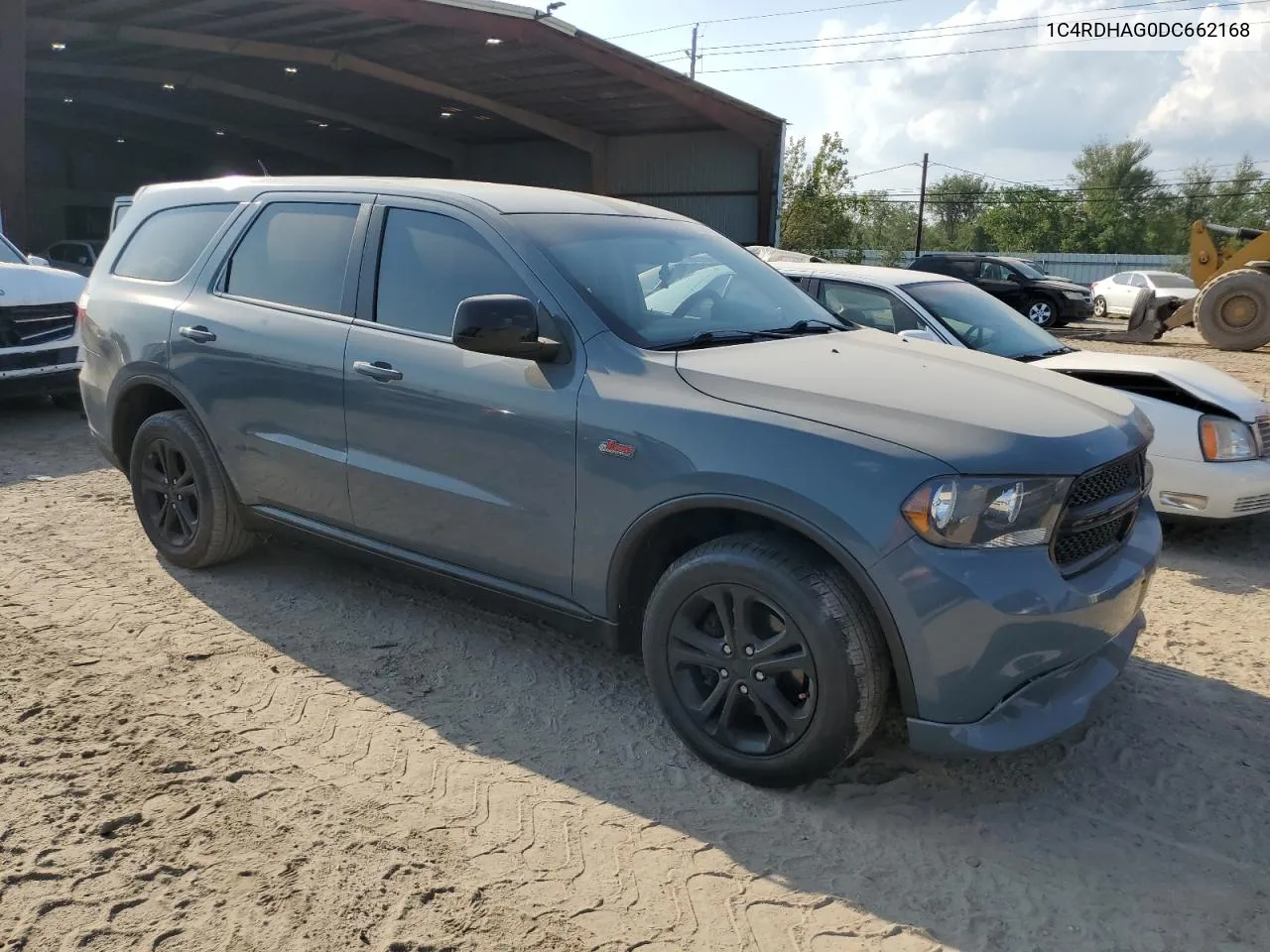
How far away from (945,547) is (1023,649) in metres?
0.37

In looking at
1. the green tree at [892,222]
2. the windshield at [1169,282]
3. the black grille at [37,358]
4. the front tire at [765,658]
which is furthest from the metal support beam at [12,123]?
the green tree at [892,222]

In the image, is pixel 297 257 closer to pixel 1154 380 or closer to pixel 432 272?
pixel 432 272

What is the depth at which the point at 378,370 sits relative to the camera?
12.7 feet

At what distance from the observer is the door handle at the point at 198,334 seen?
4.48m

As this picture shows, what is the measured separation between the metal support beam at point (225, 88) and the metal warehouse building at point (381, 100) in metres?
0.05

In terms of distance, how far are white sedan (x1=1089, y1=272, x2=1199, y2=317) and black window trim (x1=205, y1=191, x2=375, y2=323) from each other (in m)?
25.5

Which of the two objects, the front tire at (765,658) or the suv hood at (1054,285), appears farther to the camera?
the suv hood at (1054,285)

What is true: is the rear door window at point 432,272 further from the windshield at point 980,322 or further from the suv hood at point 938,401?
the windshield at point 980,322

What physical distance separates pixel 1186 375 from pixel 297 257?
4811mm

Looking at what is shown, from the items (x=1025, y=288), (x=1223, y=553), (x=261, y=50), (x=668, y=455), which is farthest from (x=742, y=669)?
(x=1025, y=288)

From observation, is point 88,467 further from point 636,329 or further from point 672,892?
point 672,892

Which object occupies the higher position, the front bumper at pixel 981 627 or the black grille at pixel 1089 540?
the black grille at pixel 1089 540

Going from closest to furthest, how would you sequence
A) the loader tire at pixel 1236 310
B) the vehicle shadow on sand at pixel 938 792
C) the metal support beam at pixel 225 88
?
the vehicle shadow on sand at pixel 938 792, the loader tire at pixel 1236 310, the metal support beam at pixel 225 88

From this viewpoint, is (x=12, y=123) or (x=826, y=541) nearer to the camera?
(x=826, y=541)
